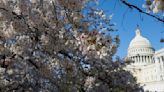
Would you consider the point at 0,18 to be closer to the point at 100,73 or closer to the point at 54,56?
the point at 54,56

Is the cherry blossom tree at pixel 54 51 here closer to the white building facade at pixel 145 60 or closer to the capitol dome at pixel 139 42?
the white building facade at pixel 145 60

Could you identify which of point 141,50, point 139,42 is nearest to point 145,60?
point 141,50

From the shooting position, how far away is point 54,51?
8906 mm

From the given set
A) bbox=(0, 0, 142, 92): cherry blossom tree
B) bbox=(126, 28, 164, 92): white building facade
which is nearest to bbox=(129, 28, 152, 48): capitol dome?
bbox=(126, 28, 164, 92): white building facade

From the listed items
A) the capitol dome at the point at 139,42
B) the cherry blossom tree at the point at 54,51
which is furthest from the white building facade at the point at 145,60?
the cherry blossom tree at the point at 54,51

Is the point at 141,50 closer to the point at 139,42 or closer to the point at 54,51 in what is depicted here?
the point at 139,42

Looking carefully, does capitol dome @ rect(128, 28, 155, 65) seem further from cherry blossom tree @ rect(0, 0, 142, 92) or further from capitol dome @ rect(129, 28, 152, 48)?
cherry blossom tree @ rect(0, 0, 142, 92)

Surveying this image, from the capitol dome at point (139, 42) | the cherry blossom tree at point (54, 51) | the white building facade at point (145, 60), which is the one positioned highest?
the capitol dome at point (139, 42)

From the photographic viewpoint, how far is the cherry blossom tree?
7.28 m

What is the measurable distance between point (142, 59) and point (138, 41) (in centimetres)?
631

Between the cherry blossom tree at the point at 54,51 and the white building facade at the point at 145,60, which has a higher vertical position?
the white building facade at the point at 145,60

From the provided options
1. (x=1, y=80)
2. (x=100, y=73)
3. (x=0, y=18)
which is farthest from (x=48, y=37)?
(x=100, y=73)

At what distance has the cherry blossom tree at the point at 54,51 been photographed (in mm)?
7281

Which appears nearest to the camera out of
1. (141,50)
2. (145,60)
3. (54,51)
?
(54,51)
